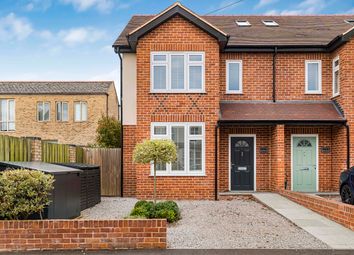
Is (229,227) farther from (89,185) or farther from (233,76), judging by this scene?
(233,76)

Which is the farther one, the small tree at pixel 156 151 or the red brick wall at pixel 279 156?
the red brick wall at pixel 279 156

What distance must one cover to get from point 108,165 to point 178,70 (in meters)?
5.10

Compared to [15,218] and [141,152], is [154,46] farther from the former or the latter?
[15,218]

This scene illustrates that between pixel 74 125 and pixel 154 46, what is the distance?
19208 millimetres

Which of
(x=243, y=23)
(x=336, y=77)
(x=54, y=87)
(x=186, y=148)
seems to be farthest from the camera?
(x=54, y=87)

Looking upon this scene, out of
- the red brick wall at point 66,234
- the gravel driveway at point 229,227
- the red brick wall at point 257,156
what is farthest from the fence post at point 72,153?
the red brick wall at point 66,234

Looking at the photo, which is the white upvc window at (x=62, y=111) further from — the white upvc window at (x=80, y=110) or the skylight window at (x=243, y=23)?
the skylight window at (x=243, y=23)

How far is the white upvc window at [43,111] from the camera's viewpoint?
116 ft

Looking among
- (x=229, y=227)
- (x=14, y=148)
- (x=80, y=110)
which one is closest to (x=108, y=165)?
(x=14, y=148)

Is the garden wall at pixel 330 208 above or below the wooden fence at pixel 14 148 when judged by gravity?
below

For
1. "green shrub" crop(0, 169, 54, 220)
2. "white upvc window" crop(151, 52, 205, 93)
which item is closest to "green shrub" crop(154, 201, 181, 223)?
"green shrub" crop(0, 169, 54, 220)

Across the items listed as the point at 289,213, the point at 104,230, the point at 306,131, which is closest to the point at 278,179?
the point at 306,131

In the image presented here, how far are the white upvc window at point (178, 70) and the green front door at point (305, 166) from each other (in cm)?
495

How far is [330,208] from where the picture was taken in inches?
507
